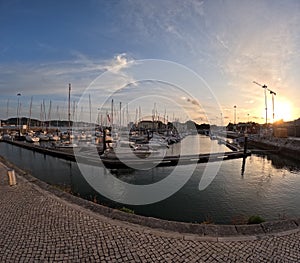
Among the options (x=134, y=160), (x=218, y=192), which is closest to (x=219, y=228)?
(x=218, y=192)

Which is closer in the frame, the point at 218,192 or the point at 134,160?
the point at 218,192

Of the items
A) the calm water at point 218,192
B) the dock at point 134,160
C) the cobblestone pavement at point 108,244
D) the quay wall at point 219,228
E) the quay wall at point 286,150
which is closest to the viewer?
the cobblestone pavement at point 108,244

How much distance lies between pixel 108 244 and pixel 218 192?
11.7 meters

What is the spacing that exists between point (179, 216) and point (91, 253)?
7475mm

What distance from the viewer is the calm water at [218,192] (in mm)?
11500

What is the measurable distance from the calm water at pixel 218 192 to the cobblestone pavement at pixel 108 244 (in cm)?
592

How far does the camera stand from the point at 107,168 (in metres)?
22.1

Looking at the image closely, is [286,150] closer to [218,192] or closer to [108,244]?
[218,192]

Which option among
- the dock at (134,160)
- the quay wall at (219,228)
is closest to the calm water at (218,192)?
the dock at (134,160)

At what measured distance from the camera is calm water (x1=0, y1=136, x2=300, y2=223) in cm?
1150

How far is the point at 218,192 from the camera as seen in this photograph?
48.3 ft

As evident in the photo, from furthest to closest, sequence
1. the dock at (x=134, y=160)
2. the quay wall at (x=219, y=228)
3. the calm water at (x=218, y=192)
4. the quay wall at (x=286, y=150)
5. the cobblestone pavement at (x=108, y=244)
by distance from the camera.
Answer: the quay wall at (x=286, y=150) → the dock at (x=134, y=160) → the calm water at (x=218, y=192) → the quay wall at (x=219, y=228) → the cobblestone pavement at (x=108, y=244)

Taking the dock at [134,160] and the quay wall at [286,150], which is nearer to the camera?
the dock at [134,160]

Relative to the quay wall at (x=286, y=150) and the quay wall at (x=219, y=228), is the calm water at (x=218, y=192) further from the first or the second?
the quay wall at (x=286, y=150)
